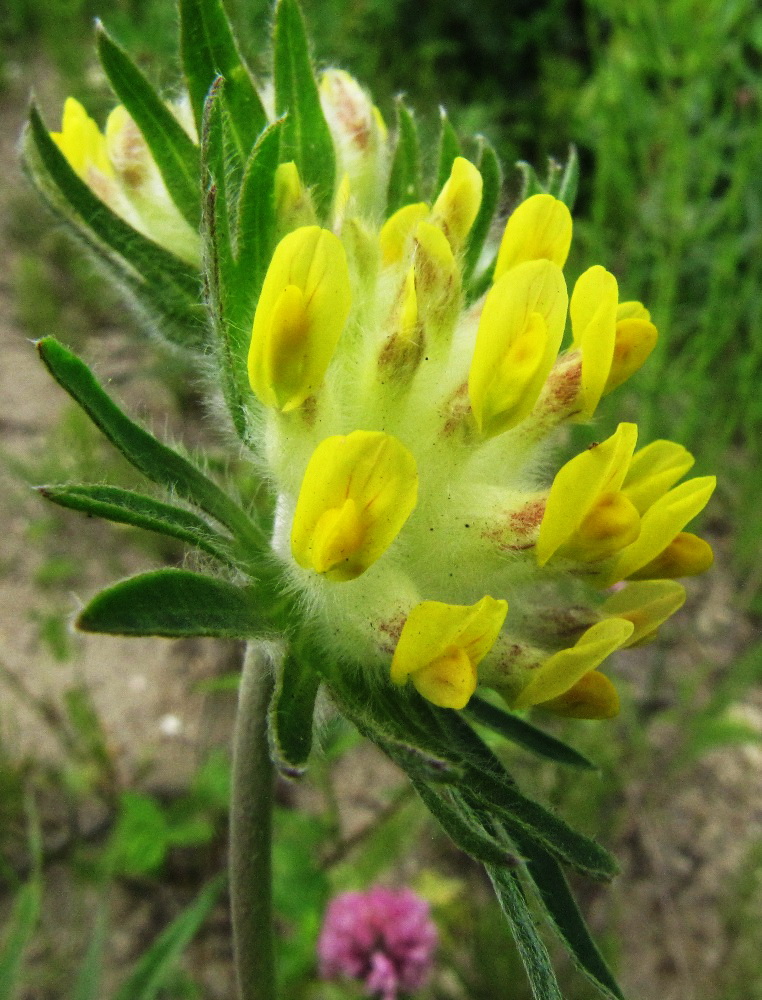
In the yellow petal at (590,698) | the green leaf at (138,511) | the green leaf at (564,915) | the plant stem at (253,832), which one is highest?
the green leaf at (138,511)

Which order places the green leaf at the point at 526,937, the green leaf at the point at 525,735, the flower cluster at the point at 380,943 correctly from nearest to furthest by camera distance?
the green leaf at the point at 526,937 < the green leaf at the point at 525,735 < the flower cluster at the point at 380,943

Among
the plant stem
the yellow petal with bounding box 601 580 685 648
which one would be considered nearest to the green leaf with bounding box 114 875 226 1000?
the plant stem

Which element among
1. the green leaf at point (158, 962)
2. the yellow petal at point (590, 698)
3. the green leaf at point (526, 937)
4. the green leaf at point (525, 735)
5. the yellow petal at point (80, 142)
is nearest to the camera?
the green leaf at point (526, 937)

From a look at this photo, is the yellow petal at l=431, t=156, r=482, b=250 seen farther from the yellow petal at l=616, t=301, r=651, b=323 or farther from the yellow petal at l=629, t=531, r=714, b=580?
the yellow petal at l=629, t=531, r=714, b=580

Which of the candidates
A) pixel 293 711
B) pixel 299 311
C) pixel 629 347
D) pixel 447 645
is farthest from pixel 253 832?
pixel 629 347

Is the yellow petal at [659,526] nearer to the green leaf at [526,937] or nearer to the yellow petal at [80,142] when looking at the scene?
the green leaf at [526,937]

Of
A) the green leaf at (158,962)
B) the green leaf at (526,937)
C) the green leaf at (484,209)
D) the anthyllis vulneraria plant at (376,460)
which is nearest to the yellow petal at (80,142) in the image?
the anthyllis vulneraria plant at (376,460)

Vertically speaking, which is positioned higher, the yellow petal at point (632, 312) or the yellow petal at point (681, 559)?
the yellow petal at point (632, 312)

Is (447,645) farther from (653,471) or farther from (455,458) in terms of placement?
(653,471)
